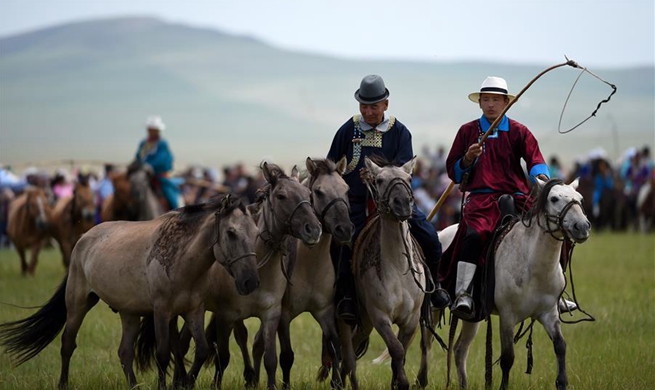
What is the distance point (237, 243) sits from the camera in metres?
9.30

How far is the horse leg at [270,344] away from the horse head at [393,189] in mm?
1385

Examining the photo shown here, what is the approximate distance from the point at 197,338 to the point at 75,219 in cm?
1271

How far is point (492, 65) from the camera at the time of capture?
15600 cm

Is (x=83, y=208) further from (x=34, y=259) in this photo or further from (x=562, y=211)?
(x=562, y=211)

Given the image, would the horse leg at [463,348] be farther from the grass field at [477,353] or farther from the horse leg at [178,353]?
the horse leg at [178,353]

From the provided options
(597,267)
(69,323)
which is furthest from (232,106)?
(69,323)

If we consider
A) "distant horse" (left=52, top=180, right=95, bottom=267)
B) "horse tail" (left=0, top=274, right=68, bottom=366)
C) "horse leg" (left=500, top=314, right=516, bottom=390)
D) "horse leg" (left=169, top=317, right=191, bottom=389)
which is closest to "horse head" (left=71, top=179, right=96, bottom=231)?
"distant horse" (left=52, top=180, right=95, bottom=267)

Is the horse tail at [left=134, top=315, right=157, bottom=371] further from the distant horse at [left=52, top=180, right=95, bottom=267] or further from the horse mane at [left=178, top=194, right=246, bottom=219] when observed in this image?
the distant horse at [left=52, top=180, right=95, bottom=267]

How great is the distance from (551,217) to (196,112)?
130685 millimetres

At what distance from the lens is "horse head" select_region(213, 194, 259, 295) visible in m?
9.22

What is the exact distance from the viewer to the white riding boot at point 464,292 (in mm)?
10414

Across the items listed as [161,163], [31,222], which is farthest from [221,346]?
[31,222]

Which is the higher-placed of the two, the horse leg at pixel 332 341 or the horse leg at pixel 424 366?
the horse leg at pixel 332 341

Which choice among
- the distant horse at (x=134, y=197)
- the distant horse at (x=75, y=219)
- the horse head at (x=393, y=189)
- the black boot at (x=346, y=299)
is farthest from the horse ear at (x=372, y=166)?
the distant horse at (x=75, y=219)
